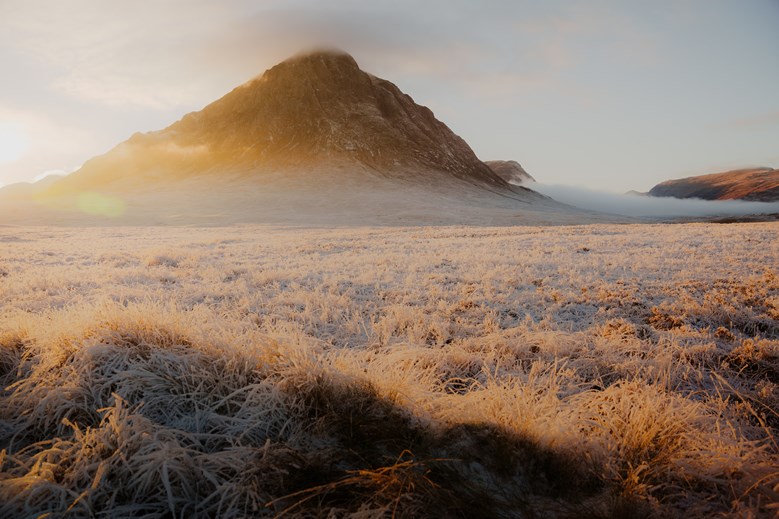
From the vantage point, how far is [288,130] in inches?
5310

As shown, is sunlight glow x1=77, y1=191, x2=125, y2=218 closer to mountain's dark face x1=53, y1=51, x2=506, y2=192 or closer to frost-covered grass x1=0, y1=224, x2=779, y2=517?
mountain's dark face x1=53, y1=51, x2=506, y2=192

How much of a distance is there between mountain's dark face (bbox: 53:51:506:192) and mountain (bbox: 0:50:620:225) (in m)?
0.55

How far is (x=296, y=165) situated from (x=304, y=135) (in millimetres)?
21873

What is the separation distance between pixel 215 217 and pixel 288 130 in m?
90.3

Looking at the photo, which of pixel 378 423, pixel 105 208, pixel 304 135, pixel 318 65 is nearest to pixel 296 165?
pixel 304 135

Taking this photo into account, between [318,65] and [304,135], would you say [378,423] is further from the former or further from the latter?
[318,65]

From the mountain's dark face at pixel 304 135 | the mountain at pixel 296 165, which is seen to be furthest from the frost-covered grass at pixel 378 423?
the mountain's dark face at pixel 304 135

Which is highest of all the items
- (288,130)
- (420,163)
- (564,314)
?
(288,130)

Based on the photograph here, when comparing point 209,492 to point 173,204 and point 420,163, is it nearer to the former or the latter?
point 173,204

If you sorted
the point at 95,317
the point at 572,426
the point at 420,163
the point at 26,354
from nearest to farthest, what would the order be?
1. the point at 572,426
2. the point at 26,354
3. the point at 95,317
4. the point at 420,163

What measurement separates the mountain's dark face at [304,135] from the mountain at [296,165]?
548 mm

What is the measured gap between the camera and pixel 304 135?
5241 inches

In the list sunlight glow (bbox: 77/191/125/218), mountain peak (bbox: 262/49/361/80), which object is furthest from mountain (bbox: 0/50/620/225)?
mountain peak (bbox: 262/49/361/80)

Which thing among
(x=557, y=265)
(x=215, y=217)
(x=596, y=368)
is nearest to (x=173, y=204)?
(x=215, y=217)
